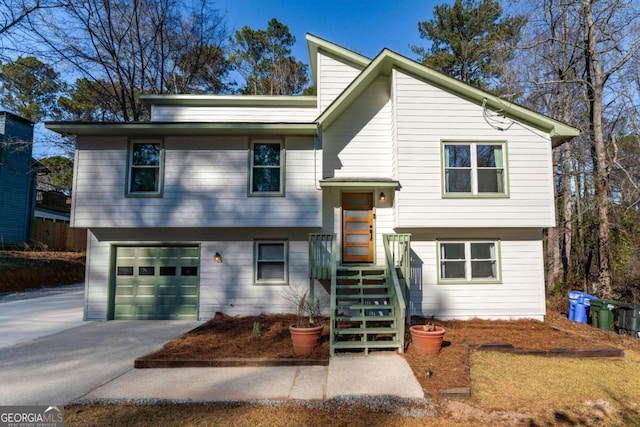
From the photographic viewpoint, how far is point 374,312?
872 cm

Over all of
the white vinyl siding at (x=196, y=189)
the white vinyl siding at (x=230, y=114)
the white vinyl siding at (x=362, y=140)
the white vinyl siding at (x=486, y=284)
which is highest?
the white vinyl siding at (x=230, y=114)

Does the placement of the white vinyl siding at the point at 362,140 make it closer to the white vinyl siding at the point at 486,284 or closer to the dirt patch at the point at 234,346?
the white vinyl siding at the point at 486,284

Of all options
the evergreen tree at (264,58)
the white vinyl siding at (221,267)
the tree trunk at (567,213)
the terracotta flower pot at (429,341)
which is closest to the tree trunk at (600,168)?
the tree trunk at (567,213)

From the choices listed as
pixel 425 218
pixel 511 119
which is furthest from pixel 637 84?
pixel 425 218

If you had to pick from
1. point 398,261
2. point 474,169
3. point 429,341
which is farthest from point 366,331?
point 474,169

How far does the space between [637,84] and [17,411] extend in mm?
16522

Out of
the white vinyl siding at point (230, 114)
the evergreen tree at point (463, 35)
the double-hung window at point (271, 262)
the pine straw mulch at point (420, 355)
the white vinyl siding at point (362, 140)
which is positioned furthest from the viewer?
the evergreen tree at point (463, 35)

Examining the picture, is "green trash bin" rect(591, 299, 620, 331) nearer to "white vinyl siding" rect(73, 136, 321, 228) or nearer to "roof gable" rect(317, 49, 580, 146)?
"roof gable" rect(317, 49, 580, 146)

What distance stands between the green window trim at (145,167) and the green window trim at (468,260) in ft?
24.5

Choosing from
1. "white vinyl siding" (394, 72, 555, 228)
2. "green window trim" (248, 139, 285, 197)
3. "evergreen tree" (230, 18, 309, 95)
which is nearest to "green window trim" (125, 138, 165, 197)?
"green window trim" (248, 139, 285, 197)

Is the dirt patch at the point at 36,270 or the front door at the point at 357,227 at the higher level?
the front door at the point at 357,227

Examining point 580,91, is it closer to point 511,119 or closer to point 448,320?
point 511,119

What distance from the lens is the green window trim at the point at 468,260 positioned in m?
9.10

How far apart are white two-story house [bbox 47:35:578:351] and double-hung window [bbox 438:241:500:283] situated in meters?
0.03
